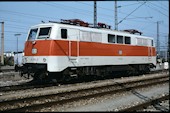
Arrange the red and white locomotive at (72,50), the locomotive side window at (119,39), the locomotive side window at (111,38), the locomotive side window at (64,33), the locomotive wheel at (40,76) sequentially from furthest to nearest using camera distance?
the locomotive side window at (119,39), the locomotive side window at (111,38), the locomotive side window at (64,33), the locomotive wheel at (40,76), the red and white locomotive at (72,50)

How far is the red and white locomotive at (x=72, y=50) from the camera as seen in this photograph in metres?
16.2

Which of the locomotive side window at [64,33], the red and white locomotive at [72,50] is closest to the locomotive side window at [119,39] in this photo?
the red and white locomotive at [72,50]

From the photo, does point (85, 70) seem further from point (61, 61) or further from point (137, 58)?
point (137, 58)

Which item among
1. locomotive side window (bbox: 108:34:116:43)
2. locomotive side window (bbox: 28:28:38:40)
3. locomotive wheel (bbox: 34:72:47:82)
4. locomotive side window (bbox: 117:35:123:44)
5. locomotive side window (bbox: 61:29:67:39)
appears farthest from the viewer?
locomotive side window (bbox: 117:35:123:44)

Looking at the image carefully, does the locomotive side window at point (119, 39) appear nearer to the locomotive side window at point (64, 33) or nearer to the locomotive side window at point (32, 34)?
the locomotive side window at point (64, 33)

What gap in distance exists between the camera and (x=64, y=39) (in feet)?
54.5

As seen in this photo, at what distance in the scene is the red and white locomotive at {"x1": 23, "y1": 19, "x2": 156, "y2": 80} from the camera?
16.2 metres

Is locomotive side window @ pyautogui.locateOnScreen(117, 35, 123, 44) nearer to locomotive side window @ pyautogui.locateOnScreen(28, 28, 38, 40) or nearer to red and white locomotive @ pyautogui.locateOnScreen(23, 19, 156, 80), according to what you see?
red and white locomotive @ pyautogui.locateOnScreen(23, 19, 156, 80)

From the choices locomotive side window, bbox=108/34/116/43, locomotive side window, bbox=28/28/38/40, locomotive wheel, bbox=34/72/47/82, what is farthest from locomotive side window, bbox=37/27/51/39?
locomotive side window, bbox=108/34/116/43

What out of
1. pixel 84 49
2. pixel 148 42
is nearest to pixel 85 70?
pixel 84 49

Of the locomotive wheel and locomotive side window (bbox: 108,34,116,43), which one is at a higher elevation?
locomotive side window (bbox: 108,34,116,43)

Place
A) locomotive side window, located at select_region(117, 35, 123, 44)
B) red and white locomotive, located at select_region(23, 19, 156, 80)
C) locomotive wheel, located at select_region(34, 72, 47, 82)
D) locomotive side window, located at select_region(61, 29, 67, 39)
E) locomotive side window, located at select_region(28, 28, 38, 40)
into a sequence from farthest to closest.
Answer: locomotive side window, located at select_region(117, 35, 123, 44), locomotive side window, located at select_region(28, 28, 38, 40), locomotive side window, located at select_region(61, 29, 67, 39), locomotive wheel, located at select_region(34, 72, 47, 82), red and white locomotive, located at select_region(23, 19, 156, 80)

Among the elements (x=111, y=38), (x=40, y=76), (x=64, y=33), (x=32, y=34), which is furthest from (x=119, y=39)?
(x=40, y=76)

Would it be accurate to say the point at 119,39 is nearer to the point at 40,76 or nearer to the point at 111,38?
the point at 111,38
